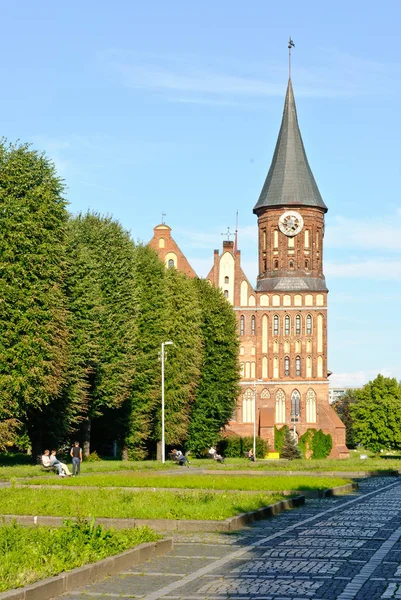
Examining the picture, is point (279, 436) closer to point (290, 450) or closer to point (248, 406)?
point (248, 406)

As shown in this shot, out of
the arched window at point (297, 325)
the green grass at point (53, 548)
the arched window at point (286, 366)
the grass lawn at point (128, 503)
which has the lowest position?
the green grass at point (53, 548)

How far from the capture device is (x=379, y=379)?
118 metres

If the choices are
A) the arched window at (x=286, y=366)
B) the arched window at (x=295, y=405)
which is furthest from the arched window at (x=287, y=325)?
the arched window at (x=295, y=405)

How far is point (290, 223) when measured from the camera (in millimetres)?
110000

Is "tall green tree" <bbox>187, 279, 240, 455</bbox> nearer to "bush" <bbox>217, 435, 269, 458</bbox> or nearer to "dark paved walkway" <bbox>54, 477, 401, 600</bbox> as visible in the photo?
"bush" <bbox>217, 435, 269, 458</bbox>

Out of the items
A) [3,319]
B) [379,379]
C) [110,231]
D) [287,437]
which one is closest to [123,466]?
[3,319]

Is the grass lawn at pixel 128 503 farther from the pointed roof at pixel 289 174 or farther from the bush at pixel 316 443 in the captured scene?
the pointed roof at pixel 289 174

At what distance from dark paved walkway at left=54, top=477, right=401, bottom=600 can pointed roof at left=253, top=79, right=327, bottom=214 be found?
291ft

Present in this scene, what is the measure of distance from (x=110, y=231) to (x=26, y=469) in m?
19.8

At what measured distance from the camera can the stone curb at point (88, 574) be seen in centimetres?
1144

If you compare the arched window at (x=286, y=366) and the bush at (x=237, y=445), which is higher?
the arched window at (x=286, y=366)

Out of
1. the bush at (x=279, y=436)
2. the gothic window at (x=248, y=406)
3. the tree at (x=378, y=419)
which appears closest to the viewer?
the bush at (x=279, y=436)

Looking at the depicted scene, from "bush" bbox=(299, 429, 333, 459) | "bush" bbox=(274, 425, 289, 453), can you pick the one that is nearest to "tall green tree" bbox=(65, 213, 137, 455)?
"bush" bbox=(274, 425, 289, 453)

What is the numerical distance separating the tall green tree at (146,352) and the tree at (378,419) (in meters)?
49.0
